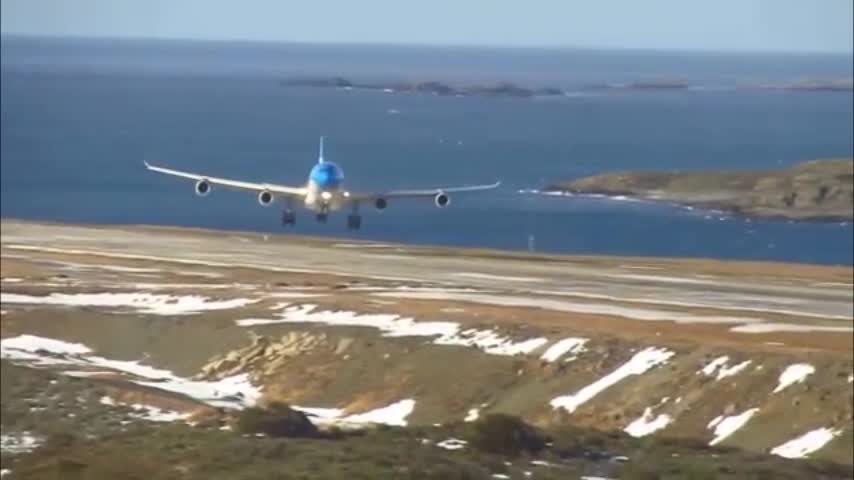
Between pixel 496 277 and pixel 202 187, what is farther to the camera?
pixel 496 277

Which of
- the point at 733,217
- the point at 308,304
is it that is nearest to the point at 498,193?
the point at 733,217

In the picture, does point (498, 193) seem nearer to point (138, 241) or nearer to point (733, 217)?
point (733, 217)

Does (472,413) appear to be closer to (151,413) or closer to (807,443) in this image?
(151,413)

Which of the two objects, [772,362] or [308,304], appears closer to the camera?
Answer: [772,362]

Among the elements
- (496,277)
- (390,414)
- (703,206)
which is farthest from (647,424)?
(703,206)

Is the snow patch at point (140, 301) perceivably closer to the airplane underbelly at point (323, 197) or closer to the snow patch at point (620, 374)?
the airplane underbelly at point (323, 197)

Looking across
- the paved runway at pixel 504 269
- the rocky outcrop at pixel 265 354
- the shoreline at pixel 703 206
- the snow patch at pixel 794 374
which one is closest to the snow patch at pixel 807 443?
the snow patch at pixel 794 374
